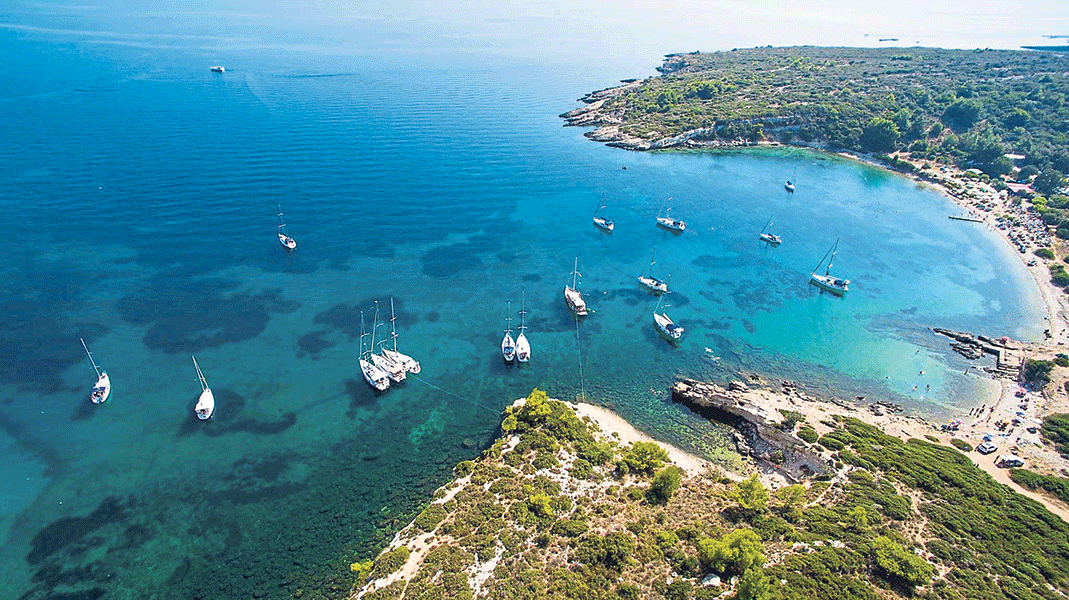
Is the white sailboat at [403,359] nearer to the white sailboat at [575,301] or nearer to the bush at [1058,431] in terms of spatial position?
the white sailboat at [575,301]

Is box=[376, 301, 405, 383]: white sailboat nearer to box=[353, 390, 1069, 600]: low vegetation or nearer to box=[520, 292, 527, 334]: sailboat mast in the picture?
box=[353, 390, 1069, 600]: low vegetation

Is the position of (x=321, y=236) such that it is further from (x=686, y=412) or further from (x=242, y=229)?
(x=686, y=412)

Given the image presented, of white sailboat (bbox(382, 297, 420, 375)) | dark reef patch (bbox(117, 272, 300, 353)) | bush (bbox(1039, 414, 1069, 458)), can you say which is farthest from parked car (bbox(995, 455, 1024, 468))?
dark reef patch (bbox(117, 272, 300, 353))

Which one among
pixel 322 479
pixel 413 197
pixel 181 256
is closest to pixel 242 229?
pixel 181 256

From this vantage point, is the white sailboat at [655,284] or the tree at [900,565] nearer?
the tree at [900,565]

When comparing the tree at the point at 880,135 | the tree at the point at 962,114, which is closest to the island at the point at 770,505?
the tree at the point at 880,135
